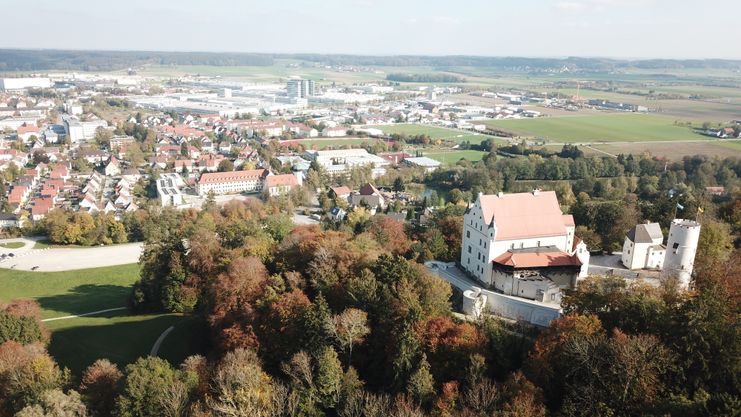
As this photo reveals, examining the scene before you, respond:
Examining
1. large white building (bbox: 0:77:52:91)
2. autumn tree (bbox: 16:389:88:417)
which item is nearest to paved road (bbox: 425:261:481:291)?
autumn tree (bbox: 16:389:88:417)

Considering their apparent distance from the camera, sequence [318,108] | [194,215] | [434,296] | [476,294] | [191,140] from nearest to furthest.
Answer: [434,296] → [476,294] → [194,215] → [191,140] → [318,108]

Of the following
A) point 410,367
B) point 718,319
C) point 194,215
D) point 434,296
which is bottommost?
point 194,215

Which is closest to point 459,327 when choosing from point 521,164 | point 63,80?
point 521,164

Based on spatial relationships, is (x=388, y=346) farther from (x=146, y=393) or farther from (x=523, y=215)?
(x=523, y=215)

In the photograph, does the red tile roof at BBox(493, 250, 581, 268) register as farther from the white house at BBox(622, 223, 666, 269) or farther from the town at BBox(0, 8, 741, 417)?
the white house at BBox(622, 223, 666, 269)

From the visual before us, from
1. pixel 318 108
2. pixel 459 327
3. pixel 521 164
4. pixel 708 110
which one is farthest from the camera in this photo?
pixel 318 108

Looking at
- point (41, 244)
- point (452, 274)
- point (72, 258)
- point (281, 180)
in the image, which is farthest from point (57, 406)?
point (281, 180)

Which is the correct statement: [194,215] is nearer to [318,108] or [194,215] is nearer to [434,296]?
[434,296]
